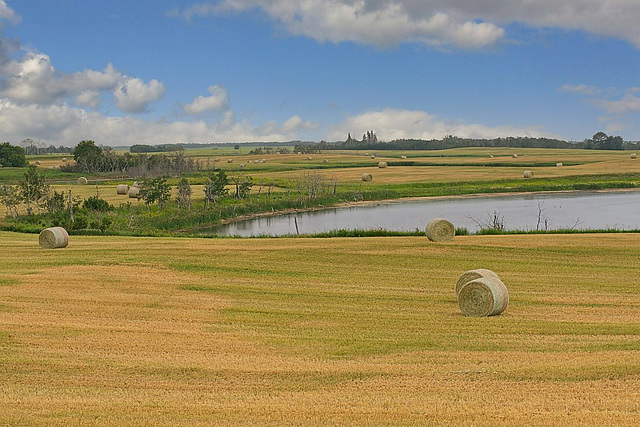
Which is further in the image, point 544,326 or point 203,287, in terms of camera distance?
point 203,287

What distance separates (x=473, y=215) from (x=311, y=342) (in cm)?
4035

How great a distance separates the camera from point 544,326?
15594mm

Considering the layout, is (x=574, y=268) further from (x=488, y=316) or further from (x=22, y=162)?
(x=22, y=162)

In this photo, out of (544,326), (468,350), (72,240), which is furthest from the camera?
(72,240)

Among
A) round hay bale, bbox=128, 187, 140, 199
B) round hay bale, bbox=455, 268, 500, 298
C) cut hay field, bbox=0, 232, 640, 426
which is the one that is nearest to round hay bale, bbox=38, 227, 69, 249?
cut hay field, bbox=0, 232, 640, 426

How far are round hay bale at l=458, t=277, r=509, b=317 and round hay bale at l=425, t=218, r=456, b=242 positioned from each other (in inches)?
527

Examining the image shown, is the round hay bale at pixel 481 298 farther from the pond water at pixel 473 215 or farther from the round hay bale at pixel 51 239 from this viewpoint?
the pond water at pixel 473 215

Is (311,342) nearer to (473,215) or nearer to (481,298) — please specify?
(481,298)

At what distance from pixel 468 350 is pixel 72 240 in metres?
24.4

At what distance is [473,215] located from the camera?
52750 millimetres

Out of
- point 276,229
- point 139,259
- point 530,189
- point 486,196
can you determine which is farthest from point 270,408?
point 530,189

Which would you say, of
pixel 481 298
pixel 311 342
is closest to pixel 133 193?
pixel 481 298

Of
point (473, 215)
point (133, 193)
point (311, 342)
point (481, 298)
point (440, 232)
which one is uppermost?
point (133, 193)

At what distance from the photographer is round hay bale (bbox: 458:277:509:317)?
1659 centimetres
